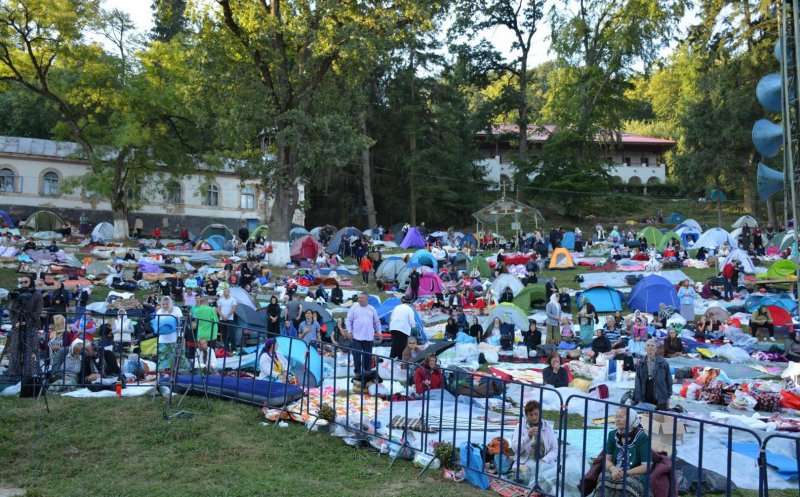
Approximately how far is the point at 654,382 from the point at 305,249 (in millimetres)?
23095

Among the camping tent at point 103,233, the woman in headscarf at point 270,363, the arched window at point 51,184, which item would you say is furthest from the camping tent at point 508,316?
the arched window at point 51,184

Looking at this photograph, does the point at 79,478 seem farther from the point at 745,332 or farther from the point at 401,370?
the point at 745,332

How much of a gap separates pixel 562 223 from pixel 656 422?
4028cm

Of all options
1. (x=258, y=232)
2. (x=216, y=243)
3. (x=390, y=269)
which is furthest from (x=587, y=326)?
(x=258, y=232)

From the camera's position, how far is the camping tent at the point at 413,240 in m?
37.0

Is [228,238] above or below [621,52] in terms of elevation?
below

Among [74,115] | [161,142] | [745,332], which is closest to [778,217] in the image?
[745,332]

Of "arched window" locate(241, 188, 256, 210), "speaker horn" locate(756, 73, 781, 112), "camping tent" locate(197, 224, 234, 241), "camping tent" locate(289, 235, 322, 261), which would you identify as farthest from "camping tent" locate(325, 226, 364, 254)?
"speaker horn" locate(756, 73, 781, 112)

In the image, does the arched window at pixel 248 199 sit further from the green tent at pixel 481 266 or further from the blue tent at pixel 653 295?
the blue tent at pixel 653 295

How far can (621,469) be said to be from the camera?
5.96m

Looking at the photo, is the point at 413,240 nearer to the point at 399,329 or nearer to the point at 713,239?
the point at 713,239

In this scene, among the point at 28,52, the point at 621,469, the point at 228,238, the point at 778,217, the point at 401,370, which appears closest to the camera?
the point at 621,469

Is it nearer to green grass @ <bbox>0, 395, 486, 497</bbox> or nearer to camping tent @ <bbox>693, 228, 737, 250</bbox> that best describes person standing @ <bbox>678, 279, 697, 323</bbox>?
camping tent @ <bbox>693, 228, 737, 250</bbox>

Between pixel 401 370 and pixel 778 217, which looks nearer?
pixel 401 370
